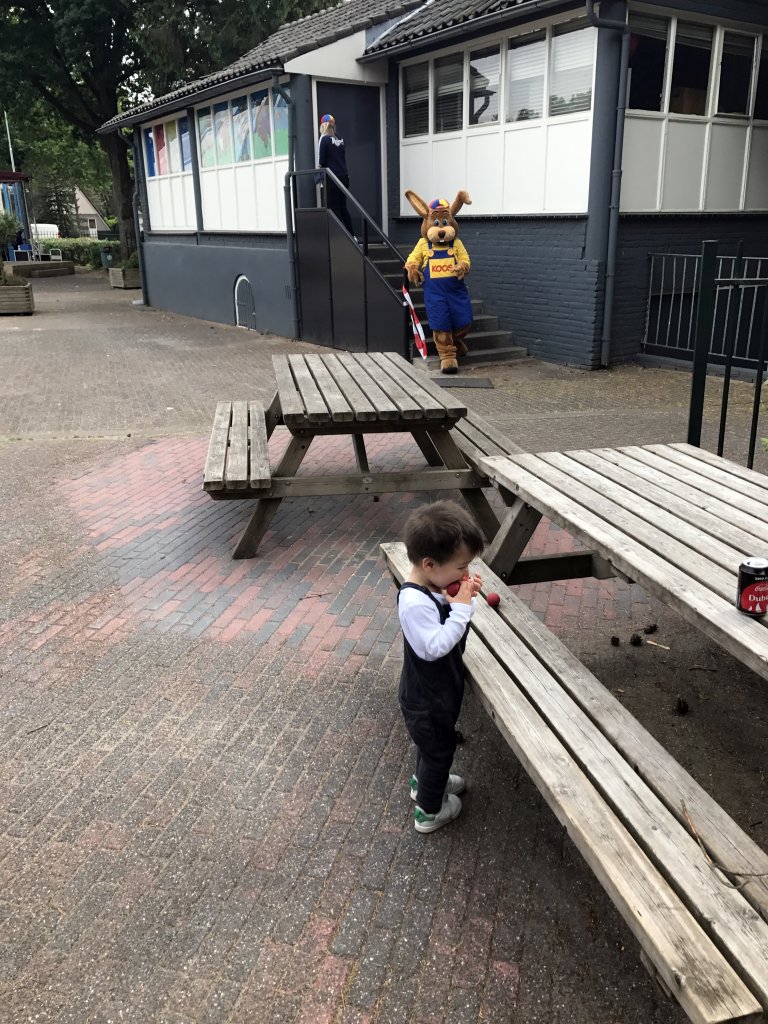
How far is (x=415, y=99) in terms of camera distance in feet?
43.0

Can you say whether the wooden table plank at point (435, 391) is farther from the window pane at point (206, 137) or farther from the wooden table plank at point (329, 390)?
the window pane at point (206, 137)

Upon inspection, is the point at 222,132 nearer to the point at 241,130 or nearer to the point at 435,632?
the point at 241,130

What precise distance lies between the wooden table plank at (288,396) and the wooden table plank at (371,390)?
0.40 metres

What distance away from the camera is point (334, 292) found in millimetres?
12477

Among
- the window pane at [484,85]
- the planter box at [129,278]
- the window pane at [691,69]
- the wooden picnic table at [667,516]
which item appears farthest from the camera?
the planter box at [129,278]

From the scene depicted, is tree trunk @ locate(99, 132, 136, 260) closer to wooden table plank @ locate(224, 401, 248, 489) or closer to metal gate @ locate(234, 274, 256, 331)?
metal gate @ locate(234, 274, 256, 331)

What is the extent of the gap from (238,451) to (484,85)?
919cm

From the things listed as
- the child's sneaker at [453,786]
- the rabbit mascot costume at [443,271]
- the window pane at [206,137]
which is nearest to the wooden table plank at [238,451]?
the child's sneaker at [453,786]

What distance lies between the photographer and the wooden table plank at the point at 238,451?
4.34 m

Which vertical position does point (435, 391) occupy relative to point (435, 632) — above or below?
above

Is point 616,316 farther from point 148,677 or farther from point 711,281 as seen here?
point 148,677

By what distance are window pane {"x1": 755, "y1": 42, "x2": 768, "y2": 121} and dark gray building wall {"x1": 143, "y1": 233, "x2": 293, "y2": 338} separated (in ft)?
24.1

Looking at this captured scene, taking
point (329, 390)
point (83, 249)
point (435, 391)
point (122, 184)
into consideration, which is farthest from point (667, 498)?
point (83, 249)

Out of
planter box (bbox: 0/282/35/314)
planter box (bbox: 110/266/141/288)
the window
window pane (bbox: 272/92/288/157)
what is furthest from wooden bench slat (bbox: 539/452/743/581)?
planter box (bbox: 110/266/141/288)
